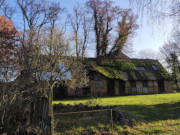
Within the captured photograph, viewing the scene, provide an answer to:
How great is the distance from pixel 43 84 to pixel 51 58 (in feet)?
6.12


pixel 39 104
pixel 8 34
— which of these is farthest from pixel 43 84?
pixel 8 34

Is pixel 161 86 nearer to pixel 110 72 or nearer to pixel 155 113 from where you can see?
pixel 110 72

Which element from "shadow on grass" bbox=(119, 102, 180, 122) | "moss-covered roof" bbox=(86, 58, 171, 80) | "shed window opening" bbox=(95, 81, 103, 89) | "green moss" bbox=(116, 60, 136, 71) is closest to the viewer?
"shadow on grass" bbox=(119, 102, 180, 122)

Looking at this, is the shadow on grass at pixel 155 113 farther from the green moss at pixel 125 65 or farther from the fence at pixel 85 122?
the green moss at pixel 125 65

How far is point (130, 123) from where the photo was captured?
20.7 feet

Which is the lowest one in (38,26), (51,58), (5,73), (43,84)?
(43,84)

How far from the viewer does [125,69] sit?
24078mm

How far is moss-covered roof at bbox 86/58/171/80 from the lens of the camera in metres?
22.3

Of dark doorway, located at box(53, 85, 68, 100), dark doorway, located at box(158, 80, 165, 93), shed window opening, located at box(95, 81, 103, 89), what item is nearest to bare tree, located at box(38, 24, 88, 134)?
dark doorway, located at box(53, 85, 68, 100)

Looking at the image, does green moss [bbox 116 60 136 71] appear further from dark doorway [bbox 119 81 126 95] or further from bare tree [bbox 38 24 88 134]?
bare tree [bbox 38 24 88 134]

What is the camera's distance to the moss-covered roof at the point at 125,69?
878 inches

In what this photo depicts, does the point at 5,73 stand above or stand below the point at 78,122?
above

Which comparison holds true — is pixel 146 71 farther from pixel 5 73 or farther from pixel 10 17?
pixel 5 73

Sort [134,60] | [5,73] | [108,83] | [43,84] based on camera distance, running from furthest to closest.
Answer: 1. [134,60]
2. [108,83]
3. [43,84]
4. [5,73]
